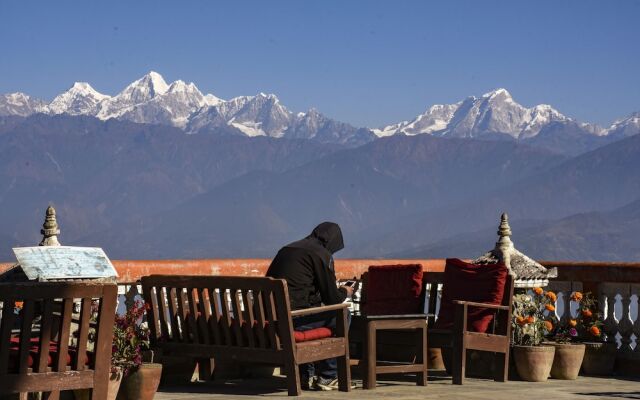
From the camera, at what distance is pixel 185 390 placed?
798 centimetres

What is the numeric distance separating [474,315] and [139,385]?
9.21 feet

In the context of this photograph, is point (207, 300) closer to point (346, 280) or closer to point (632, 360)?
point (346, 280)

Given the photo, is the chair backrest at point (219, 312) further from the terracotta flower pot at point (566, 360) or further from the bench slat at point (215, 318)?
the terracotta flower pot at point (566, 360)

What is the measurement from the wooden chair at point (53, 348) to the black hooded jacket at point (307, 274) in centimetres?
247

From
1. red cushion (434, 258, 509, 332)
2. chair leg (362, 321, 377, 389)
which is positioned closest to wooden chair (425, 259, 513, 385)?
red cushion (434, 258, 509, 332)

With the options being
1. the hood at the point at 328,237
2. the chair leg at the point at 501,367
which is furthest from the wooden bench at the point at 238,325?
the chair leg at the point at 501,367

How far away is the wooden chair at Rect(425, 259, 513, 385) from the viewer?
863 cm

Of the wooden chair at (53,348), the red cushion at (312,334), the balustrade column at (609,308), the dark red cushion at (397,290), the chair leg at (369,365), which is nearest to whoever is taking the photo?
the wooden chair at (53,348)

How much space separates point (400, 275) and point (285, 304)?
81.3 inches

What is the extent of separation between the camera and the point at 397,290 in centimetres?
926

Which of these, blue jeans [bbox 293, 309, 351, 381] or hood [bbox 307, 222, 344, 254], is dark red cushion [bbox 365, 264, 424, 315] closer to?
hood [bbox 307, 222, 344, 254]

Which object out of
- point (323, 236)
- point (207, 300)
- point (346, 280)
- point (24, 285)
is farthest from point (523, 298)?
point (24, 285)

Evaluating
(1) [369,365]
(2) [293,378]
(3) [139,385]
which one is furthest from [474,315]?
(3) [139,385]

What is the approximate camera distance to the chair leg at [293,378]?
7.44 metres
